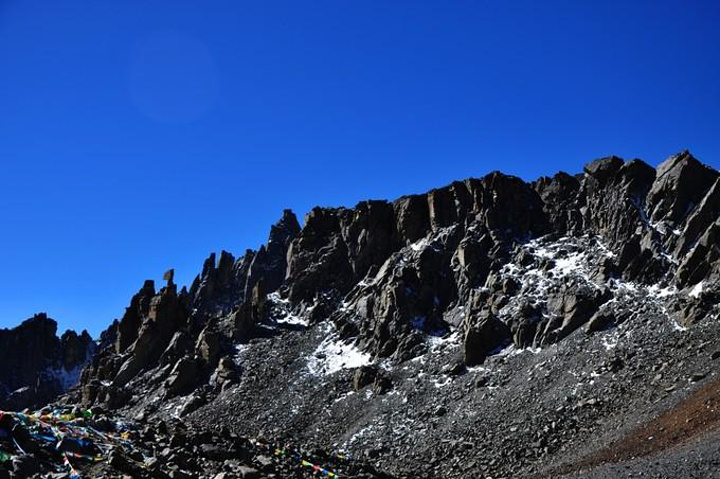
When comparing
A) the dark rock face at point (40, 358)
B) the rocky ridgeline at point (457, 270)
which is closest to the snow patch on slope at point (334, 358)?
the rocky ridgeline at point (457, 270)

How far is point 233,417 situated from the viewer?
70.0m

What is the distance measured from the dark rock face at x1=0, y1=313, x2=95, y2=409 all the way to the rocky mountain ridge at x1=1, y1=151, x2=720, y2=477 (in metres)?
29.8

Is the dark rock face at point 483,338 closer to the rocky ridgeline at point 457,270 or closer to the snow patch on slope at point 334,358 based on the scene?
the rocky ridgeline at point 457,270

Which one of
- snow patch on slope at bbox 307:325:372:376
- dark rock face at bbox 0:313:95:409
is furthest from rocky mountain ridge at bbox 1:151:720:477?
dark rock face at bbox 0:313:95:409

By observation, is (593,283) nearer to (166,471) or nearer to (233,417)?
(233,417)

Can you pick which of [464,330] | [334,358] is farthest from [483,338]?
[334,358]

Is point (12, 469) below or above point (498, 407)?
above

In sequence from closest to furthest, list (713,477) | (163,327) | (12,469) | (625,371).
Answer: (12,469)
(713,477)
(625,371)
(163,327)

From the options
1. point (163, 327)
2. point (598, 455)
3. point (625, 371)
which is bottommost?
point (598, 455)

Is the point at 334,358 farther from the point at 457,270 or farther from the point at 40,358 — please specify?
the point at 40,358

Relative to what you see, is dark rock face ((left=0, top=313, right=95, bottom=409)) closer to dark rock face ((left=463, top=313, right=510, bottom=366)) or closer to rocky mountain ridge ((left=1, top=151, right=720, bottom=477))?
rocky mountain ridge ((left=1, top=151, right=720, bottom=477))

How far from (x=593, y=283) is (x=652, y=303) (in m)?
9.51

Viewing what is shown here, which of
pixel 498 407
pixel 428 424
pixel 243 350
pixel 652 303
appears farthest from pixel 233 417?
pixel 652 303

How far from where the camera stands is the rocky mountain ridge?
46.0 metres
